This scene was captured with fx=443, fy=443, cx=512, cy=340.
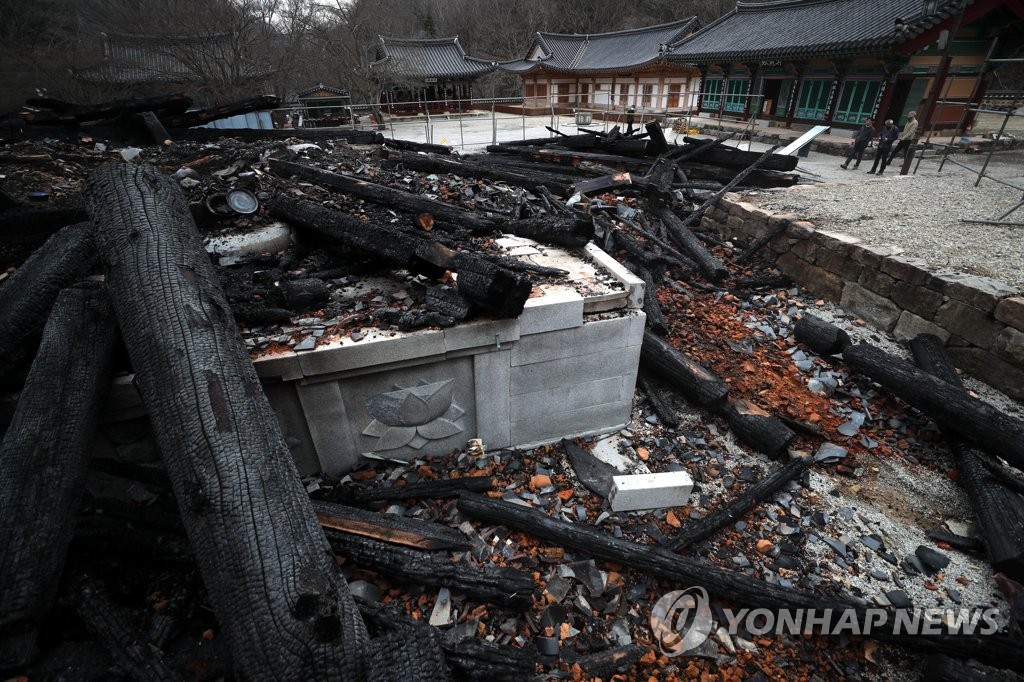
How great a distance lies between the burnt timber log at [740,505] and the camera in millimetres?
3598

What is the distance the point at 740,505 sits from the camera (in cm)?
386

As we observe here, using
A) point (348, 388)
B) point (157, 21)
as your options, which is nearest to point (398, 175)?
point (348, 388)

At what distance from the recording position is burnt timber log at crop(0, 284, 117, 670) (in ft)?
7.38

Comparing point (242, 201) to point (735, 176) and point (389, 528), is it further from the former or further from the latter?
point (735, 176)

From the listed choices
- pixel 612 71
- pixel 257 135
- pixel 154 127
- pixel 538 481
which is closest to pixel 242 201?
pixel 538 481

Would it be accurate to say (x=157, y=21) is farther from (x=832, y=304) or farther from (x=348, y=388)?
(x=832, y=304)

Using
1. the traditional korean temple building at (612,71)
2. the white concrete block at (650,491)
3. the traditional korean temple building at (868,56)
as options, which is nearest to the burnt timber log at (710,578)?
the white concrete block at (650,491)

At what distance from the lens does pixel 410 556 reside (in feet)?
10.5

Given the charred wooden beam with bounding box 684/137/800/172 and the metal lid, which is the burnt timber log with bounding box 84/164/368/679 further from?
the charred wooden beam with bounding box 684/137/800/172

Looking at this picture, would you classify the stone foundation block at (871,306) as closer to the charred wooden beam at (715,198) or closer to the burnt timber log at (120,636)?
the charred wooden beam at (715,198)

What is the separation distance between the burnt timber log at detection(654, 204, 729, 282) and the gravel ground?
1.66m

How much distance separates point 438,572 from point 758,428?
3.35 meters

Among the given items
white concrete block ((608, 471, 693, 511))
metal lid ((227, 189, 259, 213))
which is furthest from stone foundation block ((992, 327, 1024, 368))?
metal lid ((227, 189, 259, 213))

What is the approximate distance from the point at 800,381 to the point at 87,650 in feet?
21.7
